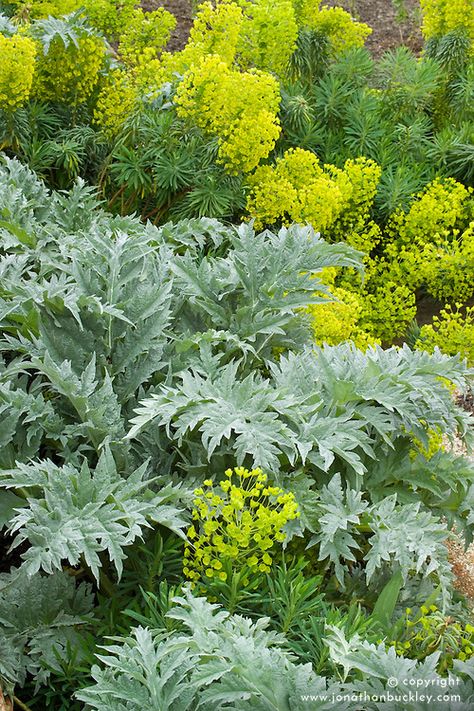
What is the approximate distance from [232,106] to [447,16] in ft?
6.79

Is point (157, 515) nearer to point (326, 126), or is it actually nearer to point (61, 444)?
point (61, 444)

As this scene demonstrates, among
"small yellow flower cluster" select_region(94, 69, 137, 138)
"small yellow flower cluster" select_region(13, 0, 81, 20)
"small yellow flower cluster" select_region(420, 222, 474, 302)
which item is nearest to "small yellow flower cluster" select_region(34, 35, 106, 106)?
"small yellow flower cluster" select_region(94, 69, 137, 138)

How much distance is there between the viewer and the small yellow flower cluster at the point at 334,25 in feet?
18.1

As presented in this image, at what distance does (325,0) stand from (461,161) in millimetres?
4459

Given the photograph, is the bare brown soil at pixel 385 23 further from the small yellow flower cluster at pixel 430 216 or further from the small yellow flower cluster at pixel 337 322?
the small yellow flower cluster at pixel 337 322

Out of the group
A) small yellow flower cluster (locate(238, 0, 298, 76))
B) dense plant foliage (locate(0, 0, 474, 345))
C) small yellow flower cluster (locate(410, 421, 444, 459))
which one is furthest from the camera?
small yellow flower cluster (locate(238, 0, 298, 76))

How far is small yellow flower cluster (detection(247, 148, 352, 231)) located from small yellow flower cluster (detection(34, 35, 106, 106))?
116 cm

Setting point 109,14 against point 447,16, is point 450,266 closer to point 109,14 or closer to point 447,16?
point 447,16

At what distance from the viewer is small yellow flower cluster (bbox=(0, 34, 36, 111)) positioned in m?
4.31

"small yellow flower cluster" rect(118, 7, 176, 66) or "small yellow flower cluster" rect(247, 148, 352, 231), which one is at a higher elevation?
"small yellow flower cluster" rect(118, 7, 176, 66)

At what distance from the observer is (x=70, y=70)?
15.9ft

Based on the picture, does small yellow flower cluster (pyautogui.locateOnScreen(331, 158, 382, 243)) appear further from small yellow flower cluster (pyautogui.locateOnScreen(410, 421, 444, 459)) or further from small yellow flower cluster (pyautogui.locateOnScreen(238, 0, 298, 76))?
small yellow flower cluster (pyautogui.locateOnScreen(410, 421, 444, 459))

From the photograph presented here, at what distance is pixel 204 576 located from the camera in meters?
2.53

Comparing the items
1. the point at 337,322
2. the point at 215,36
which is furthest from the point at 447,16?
the point at 337,322
